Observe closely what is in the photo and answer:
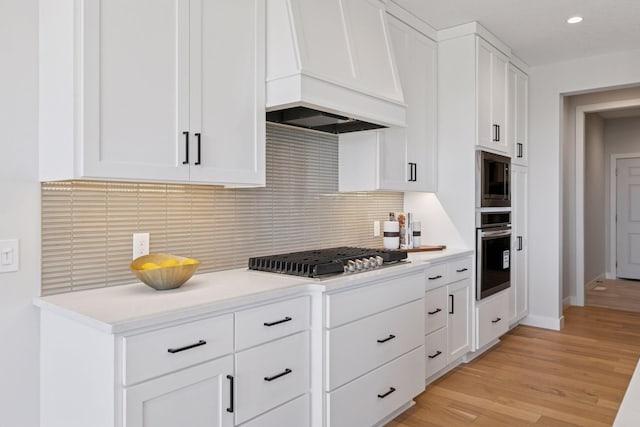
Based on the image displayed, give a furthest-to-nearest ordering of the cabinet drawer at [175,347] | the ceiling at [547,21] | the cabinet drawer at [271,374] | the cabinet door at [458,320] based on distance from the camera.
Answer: the cabinet door at [458,320] < the ceiling at [547,21] < the cabinet drawer at [271,374] < the cabinet drawer at [175,347]

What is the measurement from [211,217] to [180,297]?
73 cm

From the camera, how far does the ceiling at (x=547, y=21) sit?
3250mm

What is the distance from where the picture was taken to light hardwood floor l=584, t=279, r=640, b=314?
18.9 feet

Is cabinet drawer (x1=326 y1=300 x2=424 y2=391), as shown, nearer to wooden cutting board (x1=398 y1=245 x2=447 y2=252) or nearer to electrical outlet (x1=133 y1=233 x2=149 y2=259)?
wooden cutting board (x1=398 y1=245 x2=447 y2=252)

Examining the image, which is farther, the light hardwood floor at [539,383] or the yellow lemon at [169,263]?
the light hardwood floor at [539,383]

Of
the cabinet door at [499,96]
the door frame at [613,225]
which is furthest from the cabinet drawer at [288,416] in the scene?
the door frame at [613,225]

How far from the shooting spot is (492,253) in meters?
3.86

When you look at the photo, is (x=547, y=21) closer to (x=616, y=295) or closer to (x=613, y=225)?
(x=616, y=295)

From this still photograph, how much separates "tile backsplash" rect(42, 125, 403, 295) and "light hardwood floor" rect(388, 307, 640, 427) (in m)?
1.22

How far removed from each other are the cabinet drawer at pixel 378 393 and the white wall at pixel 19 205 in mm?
1269

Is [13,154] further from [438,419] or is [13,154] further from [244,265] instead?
[438,419]

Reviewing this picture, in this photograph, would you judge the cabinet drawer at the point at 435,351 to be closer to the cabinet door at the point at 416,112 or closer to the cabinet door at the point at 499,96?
the cabinet door at the point at 416,112

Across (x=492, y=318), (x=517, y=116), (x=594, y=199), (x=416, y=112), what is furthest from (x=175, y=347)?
(x=594, y=199)

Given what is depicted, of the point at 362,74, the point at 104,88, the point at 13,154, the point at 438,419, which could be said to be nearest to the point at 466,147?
the point at 362,74
